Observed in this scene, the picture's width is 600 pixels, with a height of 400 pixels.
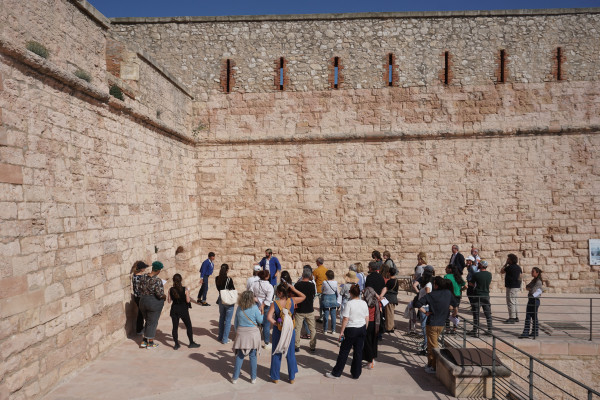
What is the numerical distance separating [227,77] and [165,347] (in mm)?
7478

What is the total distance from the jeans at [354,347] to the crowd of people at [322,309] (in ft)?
0.04

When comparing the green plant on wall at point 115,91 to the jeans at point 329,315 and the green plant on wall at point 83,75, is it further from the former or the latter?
the jeans at point 329,315

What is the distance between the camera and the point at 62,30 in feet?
19.6

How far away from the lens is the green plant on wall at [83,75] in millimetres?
6208

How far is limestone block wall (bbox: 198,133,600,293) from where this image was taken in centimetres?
1100

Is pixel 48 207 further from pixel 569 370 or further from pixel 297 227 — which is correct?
pixel 569 370

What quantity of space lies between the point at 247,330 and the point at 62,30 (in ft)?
16.1

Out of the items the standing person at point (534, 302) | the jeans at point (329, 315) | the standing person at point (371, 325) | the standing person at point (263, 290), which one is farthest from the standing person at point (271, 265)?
the standing person at point (534, 302)

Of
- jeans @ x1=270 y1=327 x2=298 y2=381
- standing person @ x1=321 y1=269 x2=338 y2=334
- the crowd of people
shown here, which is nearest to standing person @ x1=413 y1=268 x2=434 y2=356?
the crowd of people

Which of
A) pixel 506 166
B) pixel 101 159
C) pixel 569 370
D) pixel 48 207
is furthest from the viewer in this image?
pixel 506 166

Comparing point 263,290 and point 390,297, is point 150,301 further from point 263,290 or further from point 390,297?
point 390,297

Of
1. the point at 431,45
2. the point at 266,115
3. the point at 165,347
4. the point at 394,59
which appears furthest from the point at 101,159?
the point at 431,45

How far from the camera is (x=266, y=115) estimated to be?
11500 millimetres

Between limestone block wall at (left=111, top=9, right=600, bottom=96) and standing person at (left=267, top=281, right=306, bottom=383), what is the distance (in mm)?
7266
